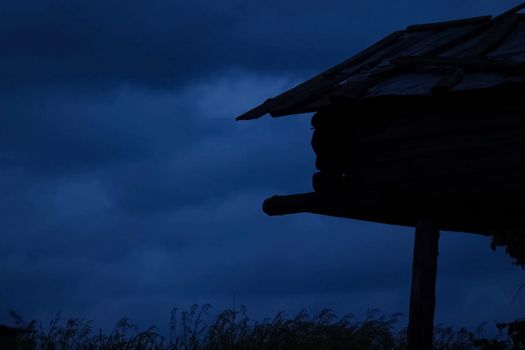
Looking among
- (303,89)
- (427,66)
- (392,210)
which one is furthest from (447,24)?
(392,210)

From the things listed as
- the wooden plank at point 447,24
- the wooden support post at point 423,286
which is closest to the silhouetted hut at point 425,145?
the wooden support post at point 423,286

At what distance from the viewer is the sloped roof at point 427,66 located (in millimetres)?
8125

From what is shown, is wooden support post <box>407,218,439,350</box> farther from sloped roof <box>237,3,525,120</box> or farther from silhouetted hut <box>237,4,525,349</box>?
sloped roof <box>237,3,525,120</box>

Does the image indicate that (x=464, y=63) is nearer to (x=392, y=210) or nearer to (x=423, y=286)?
(x=392, y=210)

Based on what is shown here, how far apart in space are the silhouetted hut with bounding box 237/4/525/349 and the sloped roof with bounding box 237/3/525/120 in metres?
0.02

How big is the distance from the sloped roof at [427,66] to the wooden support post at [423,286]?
1.35 meters

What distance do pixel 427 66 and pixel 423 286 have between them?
2.27 metres

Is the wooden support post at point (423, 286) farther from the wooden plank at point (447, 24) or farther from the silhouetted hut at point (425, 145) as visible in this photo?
the wooden plank at point (447, 24)

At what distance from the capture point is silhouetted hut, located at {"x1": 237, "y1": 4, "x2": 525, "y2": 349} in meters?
8.05

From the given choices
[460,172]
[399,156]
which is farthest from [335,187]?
[460,172]

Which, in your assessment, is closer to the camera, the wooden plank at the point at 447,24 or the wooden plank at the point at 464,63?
the wooden plank at the point at 464,63

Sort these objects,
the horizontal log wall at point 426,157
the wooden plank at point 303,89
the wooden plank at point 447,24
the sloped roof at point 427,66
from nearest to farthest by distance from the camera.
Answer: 1. the horizontal log wall at point 426,157
2. the sloped roof at point 427,66
3. the wooden plank at point 303,89
4. the wooden plank at point 447,24

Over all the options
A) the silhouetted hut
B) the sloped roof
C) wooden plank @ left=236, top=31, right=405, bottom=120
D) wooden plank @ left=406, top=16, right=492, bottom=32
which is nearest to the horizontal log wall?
the silhouetted hut

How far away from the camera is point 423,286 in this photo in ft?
26.9
